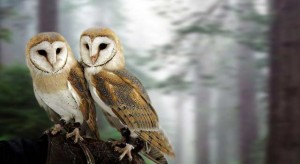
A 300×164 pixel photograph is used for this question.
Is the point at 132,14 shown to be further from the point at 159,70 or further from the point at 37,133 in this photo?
the point at 37,133

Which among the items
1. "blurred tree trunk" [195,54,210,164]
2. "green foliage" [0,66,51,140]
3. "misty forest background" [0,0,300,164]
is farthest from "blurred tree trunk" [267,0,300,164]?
"green foliage" [0,66,51,140]

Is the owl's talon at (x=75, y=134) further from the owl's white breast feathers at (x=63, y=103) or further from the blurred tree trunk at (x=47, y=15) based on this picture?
the blurred tree trunk at (x=47, y=15)

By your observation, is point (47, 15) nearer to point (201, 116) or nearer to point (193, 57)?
point (193, 57)

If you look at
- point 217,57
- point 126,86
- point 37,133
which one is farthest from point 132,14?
point 126,86

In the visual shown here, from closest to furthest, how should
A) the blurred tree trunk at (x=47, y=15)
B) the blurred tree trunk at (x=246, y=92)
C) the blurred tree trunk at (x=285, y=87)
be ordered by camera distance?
1. the blurred tree trunk at (x=285, y=87)
2. the blurred tree trunk at (x=47, y=15)
3. the blurred tree trunk at (x=246, y=92)

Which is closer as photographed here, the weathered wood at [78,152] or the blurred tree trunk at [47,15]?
the weathered wood at [78,152]

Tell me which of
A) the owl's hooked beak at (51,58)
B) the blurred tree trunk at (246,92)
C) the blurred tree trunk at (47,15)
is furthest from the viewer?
the blurred tree trunk at (246,92)

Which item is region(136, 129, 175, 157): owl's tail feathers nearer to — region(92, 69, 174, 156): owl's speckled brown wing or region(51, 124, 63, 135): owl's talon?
region(92, 69, 174, 156): owl's speckled brown wing

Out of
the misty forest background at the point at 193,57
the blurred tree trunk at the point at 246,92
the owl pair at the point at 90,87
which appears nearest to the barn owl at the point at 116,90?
the owl pair at the point at 90,87
